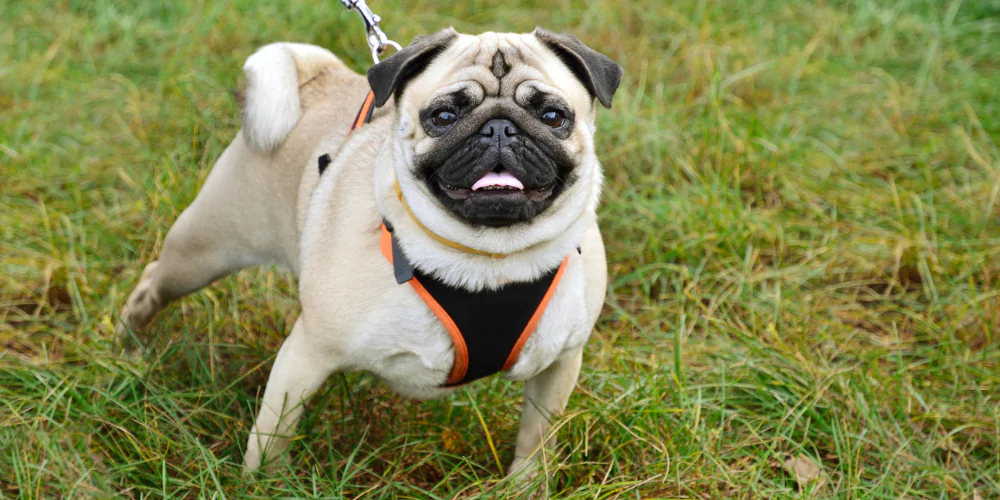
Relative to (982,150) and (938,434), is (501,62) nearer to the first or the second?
(938,434)

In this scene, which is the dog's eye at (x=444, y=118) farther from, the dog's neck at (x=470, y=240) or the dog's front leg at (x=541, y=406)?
the dog's front leg at (x=541, y=406)

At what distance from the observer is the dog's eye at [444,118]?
3.00 metres

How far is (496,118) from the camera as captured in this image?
2947mm

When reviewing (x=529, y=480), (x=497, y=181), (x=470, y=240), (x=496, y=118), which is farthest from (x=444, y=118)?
(x=529, y=480)

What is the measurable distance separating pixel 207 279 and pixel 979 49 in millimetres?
5699

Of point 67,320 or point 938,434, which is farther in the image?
point 67,320

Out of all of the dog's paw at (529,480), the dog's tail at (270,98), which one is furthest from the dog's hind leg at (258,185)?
the dog's paw at (529,480)

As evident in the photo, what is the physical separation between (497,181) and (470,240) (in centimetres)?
26

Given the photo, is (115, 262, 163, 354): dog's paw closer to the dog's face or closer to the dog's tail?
the dog's tail

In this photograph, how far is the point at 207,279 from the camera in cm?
416

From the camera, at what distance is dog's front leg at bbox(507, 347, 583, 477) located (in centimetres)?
355

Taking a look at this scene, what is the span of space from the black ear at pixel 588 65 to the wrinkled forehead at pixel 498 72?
2 cm

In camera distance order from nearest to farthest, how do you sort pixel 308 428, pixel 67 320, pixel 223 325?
1. pixel 308 428
2. pixel 223 325
3. pixel 67 320

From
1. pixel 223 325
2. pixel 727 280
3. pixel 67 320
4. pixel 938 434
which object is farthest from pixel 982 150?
pixel 67 320
